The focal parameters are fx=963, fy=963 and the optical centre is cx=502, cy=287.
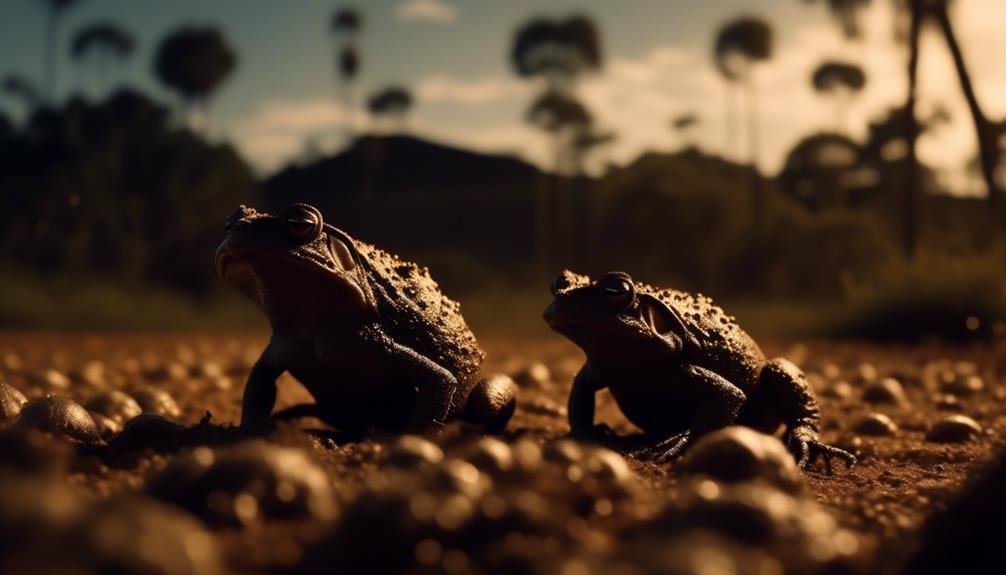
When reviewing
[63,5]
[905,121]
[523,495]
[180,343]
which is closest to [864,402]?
[523,495]

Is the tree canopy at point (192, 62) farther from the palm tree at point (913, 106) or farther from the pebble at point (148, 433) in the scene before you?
the pebble at point (148, 433)

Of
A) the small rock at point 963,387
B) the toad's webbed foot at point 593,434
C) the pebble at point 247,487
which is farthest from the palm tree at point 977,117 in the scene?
the pebble at point 247,487

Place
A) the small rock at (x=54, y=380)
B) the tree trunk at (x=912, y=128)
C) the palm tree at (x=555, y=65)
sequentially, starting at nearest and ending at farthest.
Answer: the small rock at (x=54, y=380) → the tree trunk at (x=912, y=128) → the palm tree at (x=555, y=65)

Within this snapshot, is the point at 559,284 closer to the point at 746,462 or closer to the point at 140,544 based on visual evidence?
the point at 746,462

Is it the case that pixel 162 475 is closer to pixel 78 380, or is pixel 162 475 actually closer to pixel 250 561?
pixel 250 561

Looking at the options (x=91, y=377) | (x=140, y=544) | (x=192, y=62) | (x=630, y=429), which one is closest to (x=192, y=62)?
(x=192, y=62)

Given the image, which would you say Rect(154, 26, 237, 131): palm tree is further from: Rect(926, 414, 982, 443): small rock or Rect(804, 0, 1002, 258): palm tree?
Rect(926, 414, 982, 443): small rock

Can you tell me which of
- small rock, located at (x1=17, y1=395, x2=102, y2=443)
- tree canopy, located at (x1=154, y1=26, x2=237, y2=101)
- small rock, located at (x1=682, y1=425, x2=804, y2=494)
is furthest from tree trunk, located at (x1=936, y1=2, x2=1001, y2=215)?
tree canopy, located at (x1=154, y1=26, x2=237, y2=101)
